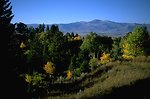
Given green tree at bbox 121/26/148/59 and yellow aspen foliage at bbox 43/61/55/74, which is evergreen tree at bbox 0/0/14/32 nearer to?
green tree at bbox 121/26/148/59

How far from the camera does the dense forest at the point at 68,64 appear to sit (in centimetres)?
1611

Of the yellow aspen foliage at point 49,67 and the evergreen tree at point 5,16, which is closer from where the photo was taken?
the evergreen tree at point 5,16

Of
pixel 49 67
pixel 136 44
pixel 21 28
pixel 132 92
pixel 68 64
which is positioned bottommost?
pixel 68 64

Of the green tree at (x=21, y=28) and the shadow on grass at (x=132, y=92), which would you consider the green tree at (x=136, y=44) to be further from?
the green tree at (x=21, y=28)

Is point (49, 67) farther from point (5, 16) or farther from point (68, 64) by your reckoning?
point (5, 16)

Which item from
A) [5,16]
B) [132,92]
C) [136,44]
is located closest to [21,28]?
[136,44]

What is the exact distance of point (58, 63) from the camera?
85.7 metres

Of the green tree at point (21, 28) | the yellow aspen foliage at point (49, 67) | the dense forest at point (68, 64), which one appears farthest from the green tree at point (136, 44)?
the green tree at point (21, 28)

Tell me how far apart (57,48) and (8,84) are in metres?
59.6

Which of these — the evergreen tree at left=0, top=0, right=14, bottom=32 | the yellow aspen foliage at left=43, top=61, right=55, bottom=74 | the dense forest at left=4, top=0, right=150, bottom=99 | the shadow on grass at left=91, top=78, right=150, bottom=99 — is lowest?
the yellow aspen foliage at left=43, top=61, right=55, bottom=74

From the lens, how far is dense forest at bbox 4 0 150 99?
52.9ft

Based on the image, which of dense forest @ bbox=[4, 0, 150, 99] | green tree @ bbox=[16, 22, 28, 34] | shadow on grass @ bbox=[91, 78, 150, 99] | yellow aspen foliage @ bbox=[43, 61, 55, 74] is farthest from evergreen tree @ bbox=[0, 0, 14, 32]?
green tree @ bbox=[16, 22, 28, 34]

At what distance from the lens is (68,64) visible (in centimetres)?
8956

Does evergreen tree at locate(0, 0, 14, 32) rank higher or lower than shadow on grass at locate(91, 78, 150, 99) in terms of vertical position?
higher
